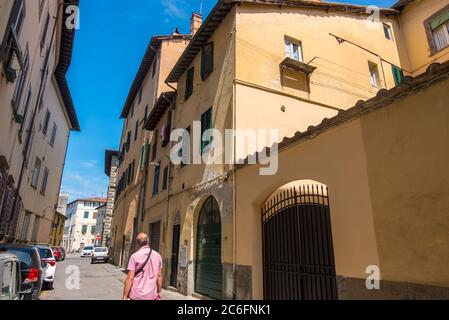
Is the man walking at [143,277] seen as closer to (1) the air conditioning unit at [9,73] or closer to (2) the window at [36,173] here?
(1) the air conditioning unit at [9,73]

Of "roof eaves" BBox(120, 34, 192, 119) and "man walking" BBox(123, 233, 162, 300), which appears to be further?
"roof eaves" BBox(120, 34, 192, 119)

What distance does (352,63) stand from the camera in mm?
12156

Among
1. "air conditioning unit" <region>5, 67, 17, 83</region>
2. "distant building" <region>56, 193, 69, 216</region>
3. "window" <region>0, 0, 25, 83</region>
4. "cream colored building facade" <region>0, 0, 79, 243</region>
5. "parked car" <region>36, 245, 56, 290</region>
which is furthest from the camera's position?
"distant building" <region>56, 193, 69, 216</region>

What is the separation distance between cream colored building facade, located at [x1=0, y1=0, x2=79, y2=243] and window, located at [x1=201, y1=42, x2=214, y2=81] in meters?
5.90

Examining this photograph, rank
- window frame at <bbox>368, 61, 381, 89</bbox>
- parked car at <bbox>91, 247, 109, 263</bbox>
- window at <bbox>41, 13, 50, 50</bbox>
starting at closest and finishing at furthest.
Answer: window at <bbox>41, 13, 50, 50</bbox> → window frame at <bbox>368, 61, 381, 89</bbox> → parked car at <bbox>91, 247, 109, 263</bbox>

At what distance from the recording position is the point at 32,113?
13797 mm

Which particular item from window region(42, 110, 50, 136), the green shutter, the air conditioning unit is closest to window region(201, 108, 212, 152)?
the air conditioning unit

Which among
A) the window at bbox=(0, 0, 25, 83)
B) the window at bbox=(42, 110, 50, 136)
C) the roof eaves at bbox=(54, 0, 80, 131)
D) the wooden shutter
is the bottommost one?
the wooden shutter

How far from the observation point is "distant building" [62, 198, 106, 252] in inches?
2502

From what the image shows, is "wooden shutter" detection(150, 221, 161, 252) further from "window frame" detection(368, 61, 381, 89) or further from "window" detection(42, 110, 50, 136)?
"window frame" detection(368, 61, 381, 89)

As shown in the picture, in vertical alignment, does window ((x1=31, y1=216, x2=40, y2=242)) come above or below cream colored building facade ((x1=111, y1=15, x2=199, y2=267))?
below

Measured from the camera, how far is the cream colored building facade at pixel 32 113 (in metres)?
8.25

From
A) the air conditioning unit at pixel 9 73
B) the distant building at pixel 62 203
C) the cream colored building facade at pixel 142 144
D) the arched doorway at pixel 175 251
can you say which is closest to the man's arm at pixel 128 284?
the air conditioning unit at pixel 9 73
